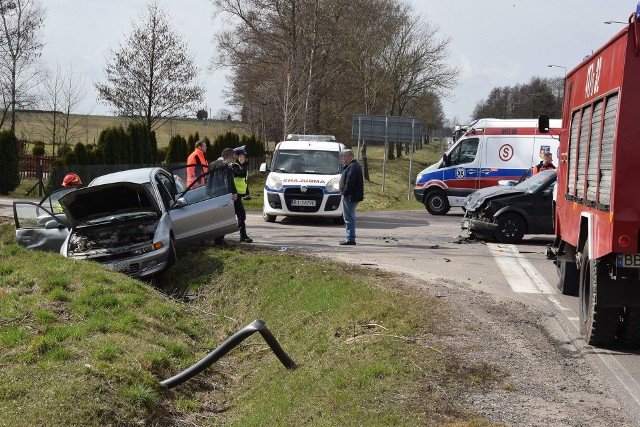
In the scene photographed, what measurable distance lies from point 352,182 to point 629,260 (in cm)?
940

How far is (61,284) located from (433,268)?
5.79 meters

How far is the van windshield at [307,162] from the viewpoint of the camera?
23.6 metres

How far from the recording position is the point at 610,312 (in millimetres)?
8867

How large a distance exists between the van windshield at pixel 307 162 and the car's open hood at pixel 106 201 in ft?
27.8

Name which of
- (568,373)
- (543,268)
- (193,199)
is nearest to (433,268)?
(543,268)

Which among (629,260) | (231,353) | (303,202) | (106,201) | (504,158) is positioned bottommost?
(231,353)

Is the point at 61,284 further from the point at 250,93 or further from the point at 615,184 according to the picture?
the point at 250,93

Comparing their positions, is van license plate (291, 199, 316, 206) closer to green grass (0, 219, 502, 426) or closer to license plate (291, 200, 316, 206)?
license plate (291, 200, 316, 206)

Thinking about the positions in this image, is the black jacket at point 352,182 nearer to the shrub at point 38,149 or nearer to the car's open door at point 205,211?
the car's open door at point 205,211

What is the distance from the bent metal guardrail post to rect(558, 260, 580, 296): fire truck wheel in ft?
16.2

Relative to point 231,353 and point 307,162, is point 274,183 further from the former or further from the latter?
point 231,353

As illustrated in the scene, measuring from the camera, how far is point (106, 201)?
15.2 metres

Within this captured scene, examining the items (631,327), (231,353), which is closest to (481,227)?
(231,353)

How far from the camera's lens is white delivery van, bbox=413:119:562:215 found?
2752cm
